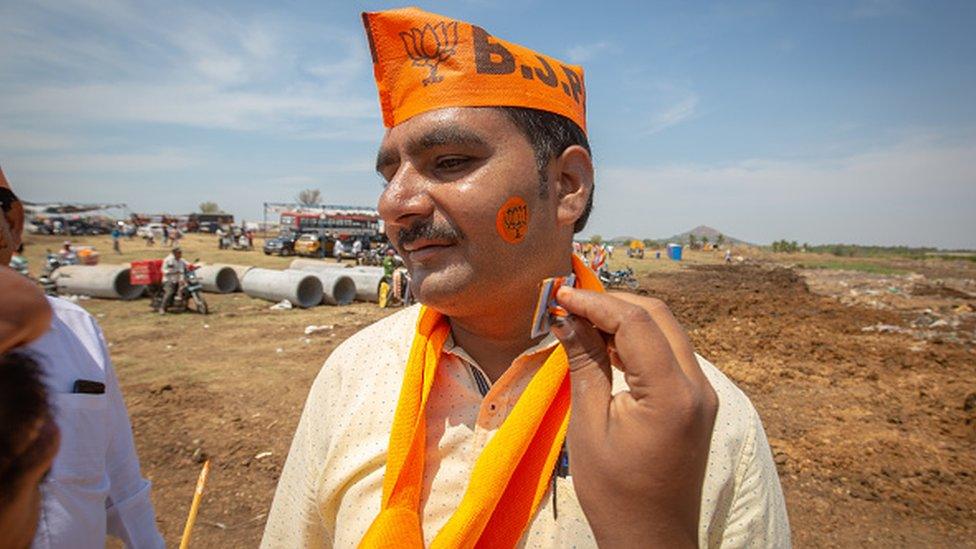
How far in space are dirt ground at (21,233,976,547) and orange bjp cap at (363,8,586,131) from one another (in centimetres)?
472

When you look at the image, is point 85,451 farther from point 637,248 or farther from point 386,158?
point 637,248

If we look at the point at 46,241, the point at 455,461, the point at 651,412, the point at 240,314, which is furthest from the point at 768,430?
the point at 46,241

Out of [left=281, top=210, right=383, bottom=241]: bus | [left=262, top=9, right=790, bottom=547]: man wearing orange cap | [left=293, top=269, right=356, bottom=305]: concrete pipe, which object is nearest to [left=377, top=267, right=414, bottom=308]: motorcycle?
[left=293, top=269, right=356, bottom=305]: concrete pipe

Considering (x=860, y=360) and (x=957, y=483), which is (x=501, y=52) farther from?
(x=860, y=360)

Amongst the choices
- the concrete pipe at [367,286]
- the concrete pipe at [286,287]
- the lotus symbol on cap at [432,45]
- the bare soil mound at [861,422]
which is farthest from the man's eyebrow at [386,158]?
the concrete pipe at [367,286]

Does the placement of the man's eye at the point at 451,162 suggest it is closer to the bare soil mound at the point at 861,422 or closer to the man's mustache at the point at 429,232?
the man's mustache at the point at 429,232

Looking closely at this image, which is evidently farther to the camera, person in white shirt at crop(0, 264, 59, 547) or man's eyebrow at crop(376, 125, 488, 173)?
man's eyebrow at crop(376, 125, 488, 173)

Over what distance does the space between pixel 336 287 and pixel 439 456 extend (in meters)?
16.7

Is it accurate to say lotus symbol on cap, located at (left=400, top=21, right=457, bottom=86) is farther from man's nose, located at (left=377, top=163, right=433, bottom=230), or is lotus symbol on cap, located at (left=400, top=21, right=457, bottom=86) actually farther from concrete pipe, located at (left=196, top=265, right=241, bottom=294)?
concrete pipe, located at (left=196, top=265, right=241, bottom=294)

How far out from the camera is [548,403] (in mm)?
1490

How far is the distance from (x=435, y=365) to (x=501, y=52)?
98cm

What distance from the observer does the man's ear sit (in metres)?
1.70

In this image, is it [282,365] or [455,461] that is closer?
[455,461]

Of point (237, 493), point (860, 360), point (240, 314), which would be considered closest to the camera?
point (237, 493)
